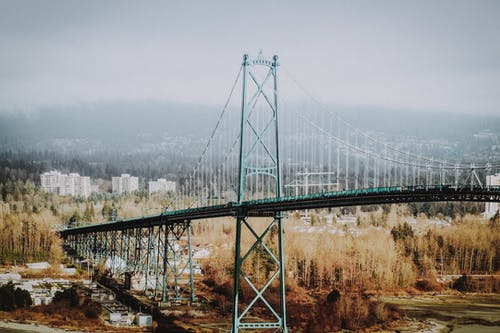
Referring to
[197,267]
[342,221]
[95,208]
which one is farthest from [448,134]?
[95,208]

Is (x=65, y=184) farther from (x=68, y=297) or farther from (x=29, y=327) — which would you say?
(x=29, y=327)

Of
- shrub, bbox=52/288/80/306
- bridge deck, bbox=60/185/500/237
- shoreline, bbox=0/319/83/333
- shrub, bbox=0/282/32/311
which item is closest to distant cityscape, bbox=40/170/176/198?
shrub, bbox=52/288/80/306

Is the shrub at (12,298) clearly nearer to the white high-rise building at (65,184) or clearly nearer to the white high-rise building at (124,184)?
the white high-rise building at (65,184)

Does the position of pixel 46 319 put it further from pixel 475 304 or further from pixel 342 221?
pixel 342 221

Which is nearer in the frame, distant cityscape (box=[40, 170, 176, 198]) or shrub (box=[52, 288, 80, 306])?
shrub (box=[52, 288, 80, 306])

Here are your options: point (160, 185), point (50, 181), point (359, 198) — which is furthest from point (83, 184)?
point (359, 198)

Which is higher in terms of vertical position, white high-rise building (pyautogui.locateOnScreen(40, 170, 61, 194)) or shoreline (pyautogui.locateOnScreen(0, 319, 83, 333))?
white high-rise building (pyautogui.locateOnScreen(40, 170, 61, 194))

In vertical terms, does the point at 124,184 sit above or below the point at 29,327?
above

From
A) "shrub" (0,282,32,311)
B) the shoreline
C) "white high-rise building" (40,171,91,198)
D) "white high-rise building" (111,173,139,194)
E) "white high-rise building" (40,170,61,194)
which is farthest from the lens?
"white high-rise building" (111,173,139,194)

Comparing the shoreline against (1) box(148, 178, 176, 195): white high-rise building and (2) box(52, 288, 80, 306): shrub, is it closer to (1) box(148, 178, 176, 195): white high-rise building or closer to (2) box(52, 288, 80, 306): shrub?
(2) box(52, 288, 80, 306): shrub
